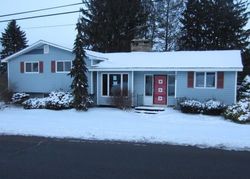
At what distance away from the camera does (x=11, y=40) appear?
47.0m

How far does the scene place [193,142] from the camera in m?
10.3

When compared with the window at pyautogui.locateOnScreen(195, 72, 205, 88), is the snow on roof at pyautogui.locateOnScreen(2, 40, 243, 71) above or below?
above

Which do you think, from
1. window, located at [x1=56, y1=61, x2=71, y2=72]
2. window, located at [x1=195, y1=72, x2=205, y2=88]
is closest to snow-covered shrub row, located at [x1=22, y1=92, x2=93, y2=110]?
window, located at [x1=56, y1=61, x2=71, y2=72]

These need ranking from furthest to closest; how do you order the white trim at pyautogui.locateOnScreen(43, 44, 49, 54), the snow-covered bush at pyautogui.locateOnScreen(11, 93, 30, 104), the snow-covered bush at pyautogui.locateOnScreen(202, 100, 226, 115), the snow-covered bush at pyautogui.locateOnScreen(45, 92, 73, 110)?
the white trim at pyautogui.locateOnScreen(43, 44, 49, 54) < the snow-covered bush at pyautogui.locateOnScreen(11, 93, 30, 104) < the snow-covered bush at pyautogui.locateOnScreen(45, 92, 73, 110) < the snow-covered bush at pyautogui.locateOnScreen(202, 100, 226, 115)

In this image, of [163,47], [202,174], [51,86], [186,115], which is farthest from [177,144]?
[163,47]

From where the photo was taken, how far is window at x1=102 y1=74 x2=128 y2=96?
68.7ft

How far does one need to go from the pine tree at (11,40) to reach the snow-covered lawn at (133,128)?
1254 inches

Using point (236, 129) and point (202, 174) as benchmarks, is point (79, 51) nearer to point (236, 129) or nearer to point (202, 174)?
point (236, 129)

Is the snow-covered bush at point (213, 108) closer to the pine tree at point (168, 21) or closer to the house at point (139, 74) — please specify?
the house at point (139, 74)

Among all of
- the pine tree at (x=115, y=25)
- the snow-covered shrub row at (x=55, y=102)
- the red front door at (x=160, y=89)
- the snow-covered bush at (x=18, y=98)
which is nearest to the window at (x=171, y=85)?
the red front door at (x=160, y=89)

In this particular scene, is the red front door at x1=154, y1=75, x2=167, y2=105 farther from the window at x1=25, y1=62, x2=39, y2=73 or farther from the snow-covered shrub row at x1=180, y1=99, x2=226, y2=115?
the window at x1=25, y1=62, x2=39, y2=73

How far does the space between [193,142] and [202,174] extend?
3.70 metres

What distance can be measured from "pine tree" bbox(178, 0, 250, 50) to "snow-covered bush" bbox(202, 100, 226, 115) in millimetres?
18633

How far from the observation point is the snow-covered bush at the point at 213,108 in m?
17.5
